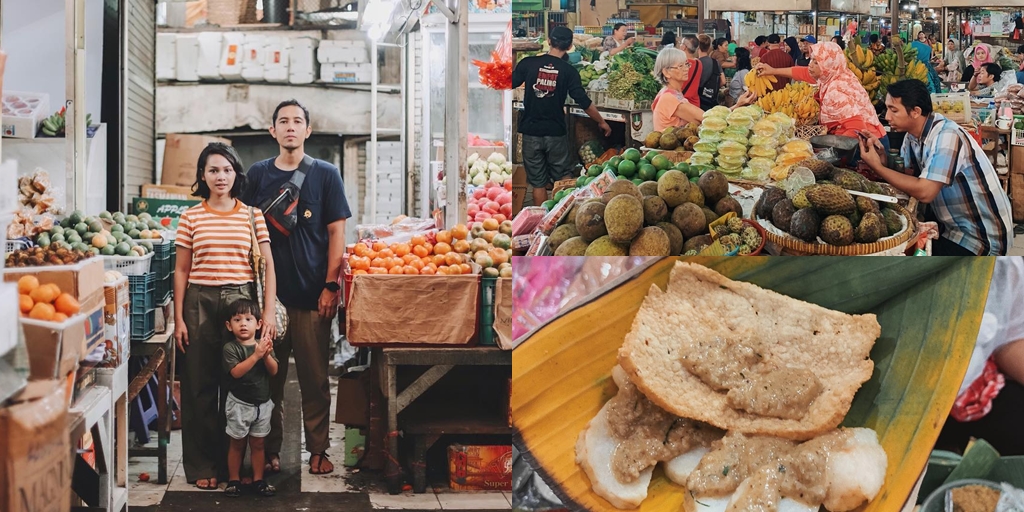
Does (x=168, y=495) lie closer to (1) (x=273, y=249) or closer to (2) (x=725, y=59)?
(1) (x=273, y=249)

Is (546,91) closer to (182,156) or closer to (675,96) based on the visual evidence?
(675,96)

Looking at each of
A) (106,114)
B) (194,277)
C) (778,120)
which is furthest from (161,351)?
(778,120)

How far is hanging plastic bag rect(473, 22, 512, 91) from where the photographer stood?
12.6 feet

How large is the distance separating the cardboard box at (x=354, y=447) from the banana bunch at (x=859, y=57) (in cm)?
254


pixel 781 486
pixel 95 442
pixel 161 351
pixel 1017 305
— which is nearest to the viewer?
pixel 781 486

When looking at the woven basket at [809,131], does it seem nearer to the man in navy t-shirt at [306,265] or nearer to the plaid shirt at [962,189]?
the plaid shirt at [962,189]

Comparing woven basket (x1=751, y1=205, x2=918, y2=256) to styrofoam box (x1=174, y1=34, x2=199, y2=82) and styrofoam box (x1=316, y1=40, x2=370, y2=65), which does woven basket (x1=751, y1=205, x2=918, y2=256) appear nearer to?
styrofoam box (x1=316, y1=40, x2=370, y2=65)

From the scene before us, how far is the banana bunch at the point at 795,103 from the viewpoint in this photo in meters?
2.48

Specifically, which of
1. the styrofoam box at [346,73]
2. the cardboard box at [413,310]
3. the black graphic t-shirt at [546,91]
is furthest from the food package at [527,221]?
the styrofoam box at [346,73]

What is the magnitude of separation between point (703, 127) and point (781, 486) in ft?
3.05

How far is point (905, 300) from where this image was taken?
2316 mm

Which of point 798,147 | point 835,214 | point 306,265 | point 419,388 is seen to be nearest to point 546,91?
point 798,147

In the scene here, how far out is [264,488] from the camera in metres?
3.98

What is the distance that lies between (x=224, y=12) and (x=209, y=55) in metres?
0.18
